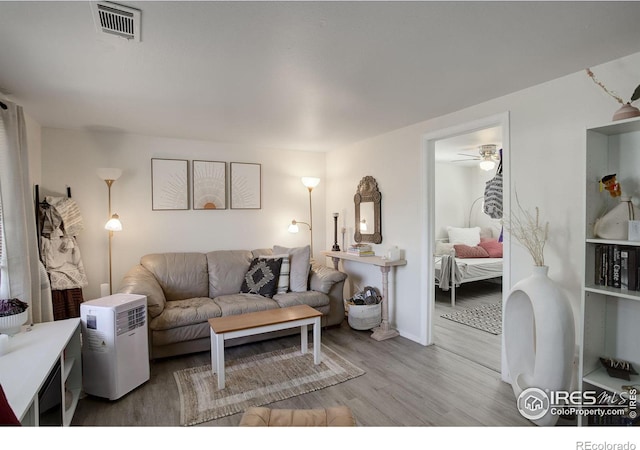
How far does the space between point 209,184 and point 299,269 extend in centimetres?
159

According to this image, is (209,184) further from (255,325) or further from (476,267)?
(476,267)

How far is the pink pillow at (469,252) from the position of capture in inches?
216

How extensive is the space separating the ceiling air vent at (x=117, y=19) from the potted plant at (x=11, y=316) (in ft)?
5.70

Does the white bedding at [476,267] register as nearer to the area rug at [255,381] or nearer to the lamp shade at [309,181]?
the lamp shade at [309,181]

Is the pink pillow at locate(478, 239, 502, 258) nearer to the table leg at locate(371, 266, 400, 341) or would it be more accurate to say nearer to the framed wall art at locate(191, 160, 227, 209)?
the table leg at locate(371, 266, 400, 341)

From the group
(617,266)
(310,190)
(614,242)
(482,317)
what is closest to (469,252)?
(482,317)

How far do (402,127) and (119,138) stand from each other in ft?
10.4

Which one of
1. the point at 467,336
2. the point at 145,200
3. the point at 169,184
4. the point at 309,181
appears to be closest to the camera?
the point at 467,336

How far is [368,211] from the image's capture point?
4.07m

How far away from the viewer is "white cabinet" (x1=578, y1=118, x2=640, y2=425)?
Answer: 1855mm

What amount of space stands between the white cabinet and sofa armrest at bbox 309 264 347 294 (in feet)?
7.62

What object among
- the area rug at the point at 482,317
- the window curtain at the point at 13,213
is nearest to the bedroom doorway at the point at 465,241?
the area rug at the point at 482,317
